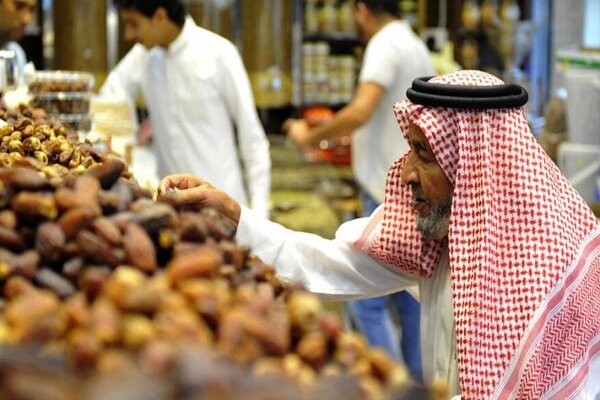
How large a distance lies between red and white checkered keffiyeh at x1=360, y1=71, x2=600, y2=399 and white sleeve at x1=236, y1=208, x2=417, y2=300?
0.91 ft

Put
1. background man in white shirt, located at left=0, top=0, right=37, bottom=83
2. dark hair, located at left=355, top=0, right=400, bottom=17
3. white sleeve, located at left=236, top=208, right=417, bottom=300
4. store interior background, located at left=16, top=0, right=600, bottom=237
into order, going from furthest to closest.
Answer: store interior background, located at left=16, top=0, right=600, bottom=237, dark hair, located at left=355, top=0, right=400, bottom=17, background man in white shirt, located at left=0, top=0, right=37, bottom=83, white sleeve, located at left=236, top=208, right=417, bottom=300

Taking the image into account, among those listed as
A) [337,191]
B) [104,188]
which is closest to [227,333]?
[104,188]

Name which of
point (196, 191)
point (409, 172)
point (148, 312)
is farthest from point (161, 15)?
point (148, 312)

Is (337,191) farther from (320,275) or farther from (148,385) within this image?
(148,385)

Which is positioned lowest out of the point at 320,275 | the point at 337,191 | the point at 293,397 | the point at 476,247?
the point at 337,191

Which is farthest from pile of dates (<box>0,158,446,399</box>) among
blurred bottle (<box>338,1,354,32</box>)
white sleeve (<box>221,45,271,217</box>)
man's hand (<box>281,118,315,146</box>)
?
blurred bottle (<box>338,1,354,32</box>)

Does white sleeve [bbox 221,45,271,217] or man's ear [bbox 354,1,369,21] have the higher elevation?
man's ear [bbox 354,1,369,21]

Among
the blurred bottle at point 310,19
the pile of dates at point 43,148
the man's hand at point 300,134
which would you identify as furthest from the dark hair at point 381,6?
the pile of dates at point 43,148

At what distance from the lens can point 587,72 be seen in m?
5.09

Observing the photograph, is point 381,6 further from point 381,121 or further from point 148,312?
point 148,312

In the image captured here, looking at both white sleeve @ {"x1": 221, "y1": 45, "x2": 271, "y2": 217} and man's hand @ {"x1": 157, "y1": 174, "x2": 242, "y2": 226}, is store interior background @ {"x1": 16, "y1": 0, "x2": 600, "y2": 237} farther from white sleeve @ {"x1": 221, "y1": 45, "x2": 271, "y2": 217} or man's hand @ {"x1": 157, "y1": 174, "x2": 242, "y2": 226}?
man's hand @ {"x1": 157, "y1": 174, "x2": 242, "y2": 226}

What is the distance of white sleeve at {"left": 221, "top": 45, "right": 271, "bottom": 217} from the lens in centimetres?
469

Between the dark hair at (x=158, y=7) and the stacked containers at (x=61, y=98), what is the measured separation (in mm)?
1250

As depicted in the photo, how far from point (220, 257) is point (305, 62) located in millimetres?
5947
